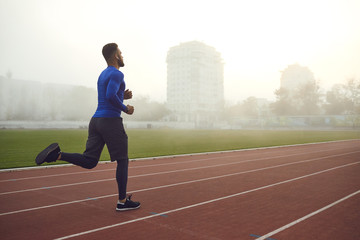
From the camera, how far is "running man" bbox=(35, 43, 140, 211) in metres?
4.35

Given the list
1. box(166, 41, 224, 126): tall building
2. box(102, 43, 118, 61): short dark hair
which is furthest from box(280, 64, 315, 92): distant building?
box(102, 43, 118, 61): short dark hair

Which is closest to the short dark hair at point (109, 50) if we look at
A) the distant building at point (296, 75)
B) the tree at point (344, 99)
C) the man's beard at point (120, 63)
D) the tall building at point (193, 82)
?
the man's beard at point (120, 63)

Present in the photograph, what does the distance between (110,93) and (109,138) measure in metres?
0.64

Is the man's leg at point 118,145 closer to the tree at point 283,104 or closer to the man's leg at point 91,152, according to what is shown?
the man's leg at point 91,152

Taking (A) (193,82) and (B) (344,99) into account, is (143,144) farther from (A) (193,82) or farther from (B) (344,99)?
(A) (193,82)

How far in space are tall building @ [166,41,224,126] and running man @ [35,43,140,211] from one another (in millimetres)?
132051

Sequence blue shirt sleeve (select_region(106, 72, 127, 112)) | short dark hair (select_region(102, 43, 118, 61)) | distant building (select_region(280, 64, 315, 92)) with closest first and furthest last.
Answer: blue shirt sleeve (select_region(106, 72, 127, 112))
short dark hair (select_region(102, 43, 118, 61))
distant building (select_region(280, 64, 315, 92))

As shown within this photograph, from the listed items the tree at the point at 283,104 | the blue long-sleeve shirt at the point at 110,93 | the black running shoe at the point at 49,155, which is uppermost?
the tree at the point at 283,104

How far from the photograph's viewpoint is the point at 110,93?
14.2 feet

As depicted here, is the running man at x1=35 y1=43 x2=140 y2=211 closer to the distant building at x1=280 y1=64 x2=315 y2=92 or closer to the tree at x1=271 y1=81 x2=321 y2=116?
the tree at x1=271 y1=81 x2=321 y2=116

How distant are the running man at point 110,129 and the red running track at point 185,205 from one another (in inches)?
27.9

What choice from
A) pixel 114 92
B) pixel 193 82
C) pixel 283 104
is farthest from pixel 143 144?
pixel 193 82

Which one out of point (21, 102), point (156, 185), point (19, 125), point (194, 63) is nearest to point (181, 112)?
point (194, 63)

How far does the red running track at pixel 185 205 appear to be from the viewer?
12.2 feet
